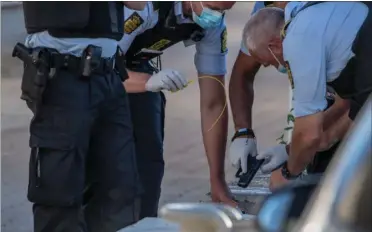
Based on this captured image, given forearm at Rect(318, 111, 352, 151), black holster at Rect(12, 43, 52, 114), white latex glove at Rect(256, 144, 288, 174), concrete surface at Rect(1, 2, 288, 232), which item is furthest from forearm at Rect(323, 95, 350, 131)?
concrete surface at Rect(1, 2, 288, 232)

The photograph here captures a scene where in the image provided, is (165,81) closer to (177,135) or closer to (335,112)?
(335,112)

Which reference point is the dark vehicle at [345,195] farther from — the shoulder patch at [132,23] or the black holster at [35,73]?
the shoulder patch at [132,23]

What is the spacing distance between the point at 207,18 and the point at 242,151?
58cm

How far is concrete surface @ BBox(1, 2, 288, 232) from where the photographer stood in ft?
18.2

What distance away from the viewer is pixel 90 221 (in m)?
3.73

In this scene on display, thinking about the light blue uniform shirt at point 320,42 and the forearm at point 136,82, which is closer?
the light blue uniform shirt at point 320,42

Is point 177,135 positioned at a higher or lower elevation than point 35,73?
lower

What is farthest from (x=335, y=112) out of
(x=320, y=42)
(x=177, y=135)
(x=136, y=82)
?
(x=177, y=135)

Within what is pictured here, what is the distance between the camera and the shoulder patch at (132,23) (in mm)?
3748

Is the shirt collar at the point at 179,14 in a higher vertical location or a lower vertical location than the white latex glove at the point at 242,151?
higher

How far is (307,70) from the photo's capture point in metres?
3.16

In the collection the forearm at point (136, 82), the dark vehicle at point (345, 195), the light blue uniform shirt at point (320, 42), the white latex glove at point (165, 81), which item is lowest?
the forearm at point (136, 82)

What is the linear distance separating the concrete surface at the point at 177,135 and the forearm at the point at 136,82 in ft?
4.54

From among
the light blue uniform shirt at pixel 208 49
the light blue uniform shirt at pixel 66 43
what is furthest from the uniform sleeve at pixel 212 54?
the light blue uniform shirt at pixel 66 43
